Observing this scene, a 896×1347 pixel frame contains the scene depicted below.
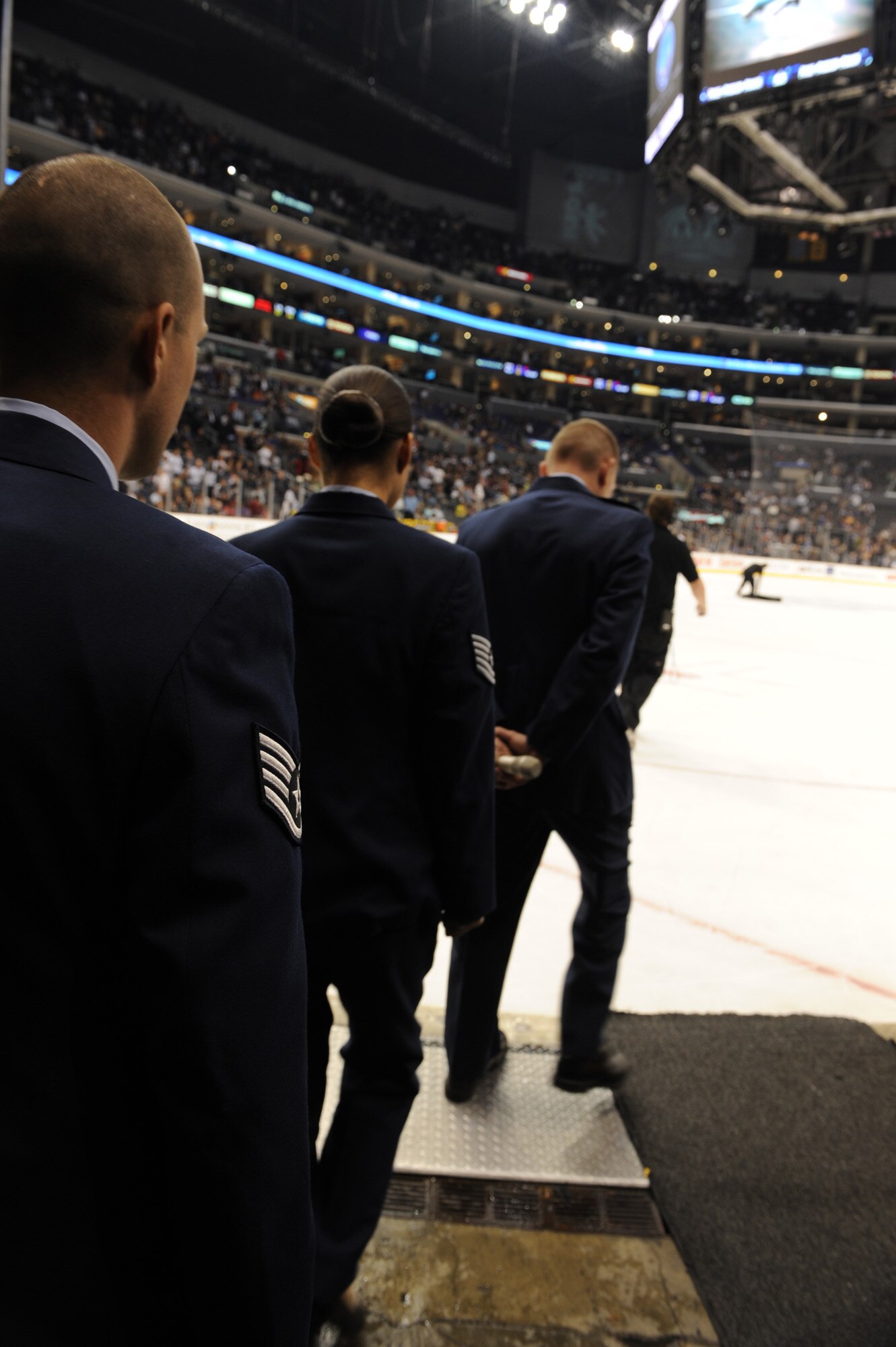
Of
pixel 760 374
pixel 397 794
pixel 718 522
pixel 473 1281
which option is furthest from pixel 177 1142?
pixel 760 374

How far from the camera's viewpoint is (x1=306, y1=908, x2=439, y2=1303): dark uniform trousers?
4.81 feet

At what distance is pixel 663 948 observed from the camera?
3.05 meters

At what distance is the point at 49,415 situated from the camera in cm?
69

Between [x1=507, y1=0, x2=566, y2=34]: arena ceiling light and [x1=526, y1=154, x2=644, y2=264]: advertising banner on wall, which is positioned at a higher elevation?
[x1=526, y1=154, x2=644, y2=264]: advertising banner on wall

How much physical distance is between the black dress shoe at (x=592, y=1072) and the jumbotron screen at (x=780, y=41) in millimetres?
10345

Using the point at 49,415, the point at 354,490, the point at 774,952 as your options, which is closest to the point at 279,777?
the point at 49,415

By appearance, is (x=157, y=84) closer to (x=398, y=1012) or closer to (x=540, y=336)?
(x=540, y=336)

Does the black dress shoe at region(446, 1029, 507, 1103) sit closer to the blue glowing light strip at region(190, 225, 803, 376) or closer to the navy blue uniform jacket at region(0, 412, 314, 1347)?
the navy blue uniform jacket at region(0, 412, 314, 1347)

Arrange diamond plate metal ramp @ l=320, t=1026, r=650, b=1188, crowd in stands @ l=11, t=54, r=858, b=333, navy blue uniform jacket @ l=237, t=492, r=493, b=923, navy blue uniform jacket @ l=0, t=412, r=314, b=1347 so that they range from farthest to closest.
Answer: crowd in stands @ l=11, t=54, r=858, b=333
diamond plate metal ramp @ l=320, t=1026, r=650, b=1188
navy blue uniform jacket @ l=237, t=492, r=493, b=923
navy blue uniform jacket @ l=0, t=412, r=314, b=1347

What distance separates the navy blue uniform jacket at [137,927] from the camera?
0.61m

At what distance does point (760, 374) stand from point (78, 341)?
1783 inches

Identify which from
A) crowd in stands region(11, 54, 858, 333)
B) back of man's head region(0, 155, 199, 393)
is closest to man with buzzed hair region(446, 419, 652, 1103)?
back of man's head region(0, 155, 199, 393)

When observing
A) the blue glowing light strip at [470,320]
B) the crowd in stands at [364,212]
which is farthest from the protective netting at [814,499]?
the crowd in stands at [364,212]

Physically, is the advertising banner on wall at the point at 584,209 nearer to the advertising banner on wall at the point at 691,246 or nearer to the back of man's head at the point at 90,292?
the advertising banner on wall at the point at 691,246
